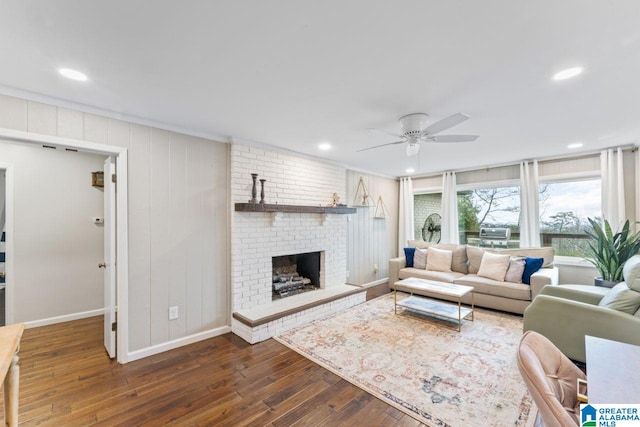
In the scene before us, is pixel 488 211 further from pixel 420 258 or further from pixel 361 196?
pixel 361 196

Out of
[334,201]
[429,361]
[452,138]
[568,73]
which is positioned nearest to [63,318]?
[334,201]

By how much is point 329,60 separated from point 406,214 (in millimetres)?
4896

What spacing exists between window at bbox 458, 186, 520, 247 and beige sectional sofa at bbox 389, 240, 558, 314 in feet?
2.10

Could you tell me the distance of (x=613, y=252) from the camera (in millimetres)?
3391

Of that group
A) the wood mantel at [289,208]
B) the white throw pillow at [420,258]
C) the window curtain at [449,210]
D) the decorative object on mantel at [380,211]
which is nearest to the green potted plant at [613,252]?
the window curtain at [449,210]

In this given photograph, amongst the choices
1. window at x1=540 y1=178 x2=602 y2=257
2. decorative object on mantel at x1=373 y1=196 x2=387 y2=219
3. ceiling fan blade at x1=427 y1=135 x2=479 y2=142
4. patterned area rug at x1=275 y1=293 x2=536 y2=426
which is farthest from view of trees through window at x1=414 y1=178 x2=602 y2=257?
ceiling fan blade at x1=427 y1=135 x2=479 y2=142

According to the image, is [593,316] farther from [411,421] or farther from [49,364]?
[49,364]

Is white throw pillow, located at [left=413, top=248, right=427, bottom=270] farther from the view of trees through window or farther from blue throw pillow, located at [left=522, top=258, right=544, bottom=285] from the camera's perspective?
blue throw pillow, located at [left=522, top=258, right=544, bottom=285]

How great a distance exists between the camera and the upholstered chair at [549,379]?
0.93 m

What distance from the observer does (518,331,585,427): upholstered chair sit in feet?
3.07

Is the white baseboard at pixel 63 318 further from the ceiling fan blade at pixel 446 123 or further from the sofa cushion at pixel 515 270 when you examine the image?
the sofa cushion at pixel 515 270

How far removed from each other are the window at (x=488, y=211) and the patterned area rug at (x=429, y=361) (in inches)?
73.7

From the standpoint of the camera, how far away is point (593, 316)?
223 centimetres

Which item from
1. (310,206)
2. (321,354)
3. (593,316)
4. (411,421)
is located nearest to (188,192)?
(310,206)
